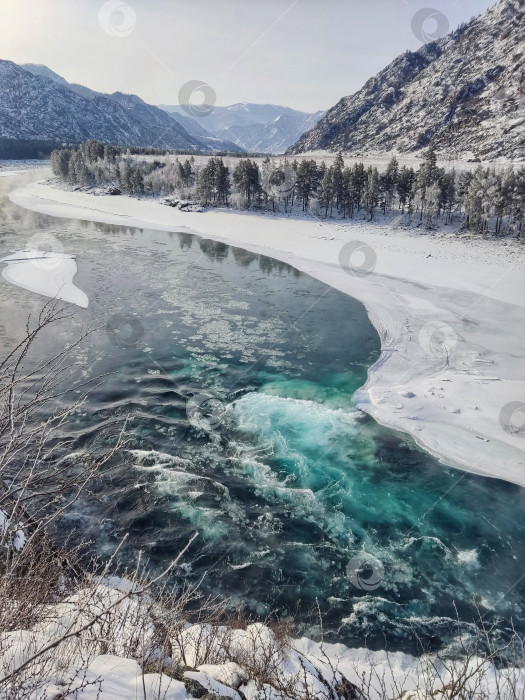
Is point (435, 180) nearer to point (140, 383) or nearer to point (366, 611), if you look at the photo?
point (140, 383)

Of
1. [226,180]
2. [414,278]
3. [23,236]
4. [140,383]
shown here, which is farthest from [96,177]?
[140,383]

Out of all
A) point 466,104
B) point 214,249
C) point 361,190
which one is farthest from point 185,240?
point 466,104

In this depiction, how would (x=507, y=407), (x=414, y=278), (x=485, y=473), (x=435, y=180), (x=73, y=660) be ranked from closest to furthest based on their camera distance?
(x=73, y=660) < (x=485, y=473) < (x=507, y=407) < (x=414, y=278) < (x=435, y=180)

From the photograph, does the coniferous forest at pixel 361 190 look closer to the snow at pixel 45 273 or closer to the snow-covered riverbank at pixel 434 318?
the snow-covered riverbank at pixel 434 318

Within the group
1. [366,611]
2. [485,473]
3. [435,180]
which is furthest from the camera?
[435,180]

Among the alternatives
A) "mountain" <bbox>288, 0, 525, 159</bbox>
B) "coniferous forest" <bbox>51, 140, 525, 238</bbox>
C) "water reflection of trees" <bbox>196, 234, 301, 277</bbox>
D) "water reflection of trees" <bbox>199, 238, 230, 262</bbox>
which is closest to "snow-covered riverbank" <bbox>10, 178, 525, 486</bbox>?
"water reflection of trees" <bbox>196, 234, 301, 277</bbox>

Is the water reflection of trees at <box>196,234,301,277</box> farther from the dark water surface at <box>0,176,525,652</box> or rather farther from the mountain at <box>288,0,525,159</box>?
the mountain at <box>288,0,525,159</box>

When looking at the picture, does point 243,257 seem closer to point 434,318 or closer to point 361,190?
point 434,318
